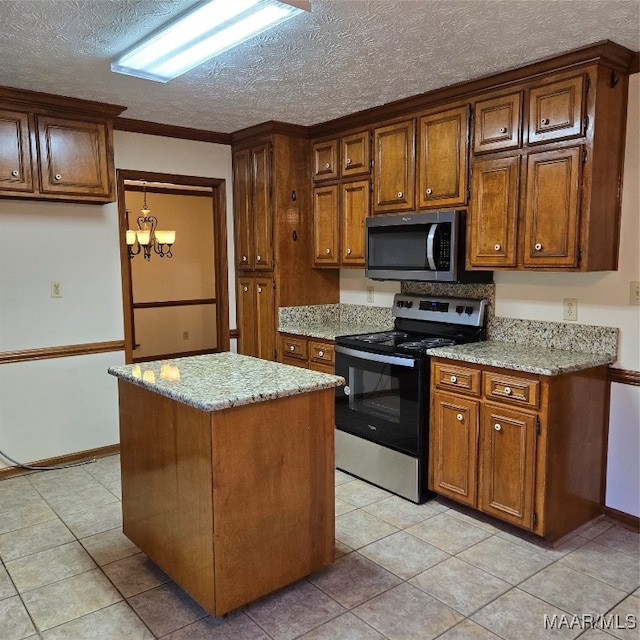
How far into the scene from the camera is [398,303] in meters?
3.81

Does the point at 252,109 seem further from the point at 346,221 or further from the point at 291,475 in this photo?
the point at 291,475

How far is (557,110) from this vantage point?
2.64 m

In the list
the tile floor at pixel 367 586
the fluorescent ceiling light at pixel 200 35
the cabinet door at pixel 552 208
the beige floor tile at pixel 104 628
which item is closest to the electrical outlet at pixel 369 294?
the cabinet door at pixel 552 208

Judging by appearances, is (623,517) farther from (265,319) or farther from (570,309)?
(265,319)

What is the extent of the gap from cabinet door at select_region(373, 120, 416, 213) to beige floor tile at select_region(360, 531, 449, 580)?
6.30 feet

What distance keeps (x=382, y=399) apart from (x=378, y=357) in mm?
266

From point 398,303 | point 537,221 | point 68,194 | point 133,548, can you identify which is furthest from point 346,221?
point 133,548

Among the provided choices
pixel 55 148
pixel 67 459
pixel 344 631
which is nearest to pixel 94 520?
pixel 67 459

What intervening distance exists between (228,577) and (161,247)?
5.28 meters

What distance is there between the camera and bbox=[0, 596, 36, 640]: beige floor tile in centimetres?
202

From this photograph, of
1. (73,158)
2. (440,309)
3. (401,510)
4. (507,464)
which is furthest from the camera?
(440,309)

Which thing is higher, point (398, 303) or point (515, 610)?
point (398, 303)

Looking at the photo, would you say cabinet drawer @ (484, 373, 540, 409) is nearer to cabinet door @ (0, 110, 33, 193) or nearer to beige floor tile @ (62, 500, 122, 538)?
beige floor tile @ (62, 500, 122, 538)

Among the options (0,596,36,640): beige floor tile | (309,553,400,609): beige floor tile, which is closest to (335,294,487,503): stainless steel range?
(309,553,400,609): beige floor tile
